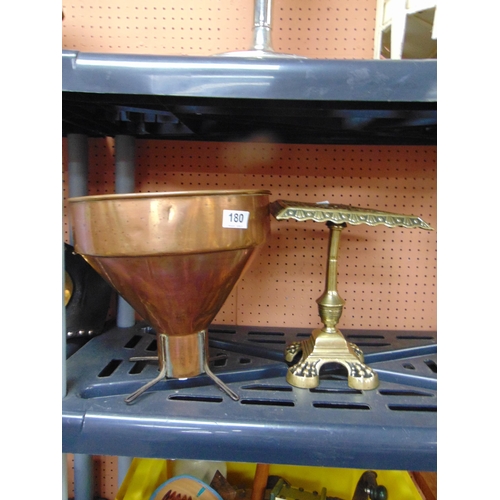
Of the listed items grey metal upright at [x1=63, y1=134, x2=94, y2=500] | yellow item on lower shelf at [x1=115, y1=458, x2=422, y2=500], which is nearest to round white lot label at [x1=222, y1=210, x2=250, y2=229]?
grey metal upright at [x1=63, y1=134, x2=94, y2=500]

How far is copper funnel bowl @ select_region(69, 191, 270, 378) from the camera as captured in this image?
1.85 feet

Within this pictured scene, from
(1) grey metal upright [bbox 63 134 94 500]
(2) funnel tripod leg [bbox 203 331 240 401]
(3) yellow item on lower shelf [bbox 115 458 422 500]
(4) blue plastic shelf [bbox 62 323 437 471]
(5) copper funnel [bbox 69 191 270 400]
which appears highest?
(1) grey metal upright [bbox 63 134 94 500]

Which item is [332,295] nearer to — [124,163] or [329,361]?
[329,361]

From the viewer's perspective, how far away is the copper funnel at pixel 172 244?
22.2 inches

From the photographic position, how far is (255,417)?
0.62m

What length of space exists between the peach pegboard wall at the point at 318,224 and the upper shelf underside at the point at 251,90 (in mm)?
147

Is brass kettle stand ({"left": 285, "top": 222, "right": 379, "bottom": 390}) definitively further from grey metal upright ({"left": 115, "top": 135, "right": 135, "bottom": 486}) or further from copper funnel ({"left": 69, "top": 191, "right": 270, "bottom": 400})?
grey metal upright ({"left": 115, "top": 135, "right": 135, "bottom": 486})

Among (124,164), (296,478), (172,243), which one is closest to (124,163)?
(124,164)

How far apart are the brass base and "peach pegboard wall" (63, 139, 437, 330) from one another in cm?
32

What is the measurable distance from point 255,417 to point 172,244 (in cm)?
31

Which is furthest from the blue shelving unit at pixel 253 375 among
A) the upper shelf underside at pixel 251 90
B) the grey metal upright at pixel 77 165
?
the grey metal upright at pixel 77 165

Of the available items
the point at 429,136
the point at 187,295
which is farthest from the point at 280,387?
the point at 429,136

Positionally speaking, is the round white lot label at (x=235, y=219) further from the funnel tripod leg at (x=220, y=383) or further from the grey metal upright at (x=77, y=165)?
the grey metal upright at (x=77, y=165)
